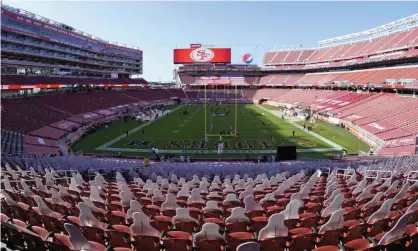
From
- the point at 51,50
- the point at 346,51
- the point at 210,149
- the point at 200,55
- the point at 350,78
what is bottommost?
the point at 210,149

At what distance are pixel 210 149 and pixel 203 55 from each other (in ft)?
205

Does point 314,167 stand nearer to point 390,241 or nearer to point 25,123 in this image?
point 390,241

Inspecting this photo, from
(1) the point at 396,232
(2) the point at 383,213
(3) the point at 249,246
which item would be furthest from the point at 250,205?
(3) the point at 249,246

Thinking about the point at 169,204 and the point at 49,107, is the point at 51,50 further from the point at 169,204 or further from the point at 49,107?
the point at 169,204

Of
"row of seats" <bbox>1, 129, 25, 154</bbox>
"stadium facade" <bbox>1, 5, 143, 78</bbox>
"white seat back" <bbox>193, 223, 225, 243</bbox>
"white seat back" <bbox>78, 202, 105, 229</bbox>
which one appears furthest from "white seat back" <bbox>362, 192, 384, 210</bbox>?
"stadium facade" <bbox>1, 5, 143, 78</bbox>

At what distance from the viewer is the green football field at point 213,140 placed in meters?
31.4

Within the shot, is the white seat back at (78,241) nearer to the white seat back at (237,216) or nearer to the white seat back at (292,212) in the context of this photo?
the white seat back at (237,216)

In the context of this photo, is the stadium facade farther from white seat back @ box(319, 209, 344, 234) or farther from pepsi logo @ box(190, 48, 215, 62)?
white seat back @ box(319, 209, 344, 234)

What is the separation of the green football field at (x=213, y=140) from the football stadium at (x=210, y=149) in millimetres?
252

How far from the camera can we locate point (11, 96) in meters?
45.2

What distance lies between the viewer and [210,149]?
106 ft

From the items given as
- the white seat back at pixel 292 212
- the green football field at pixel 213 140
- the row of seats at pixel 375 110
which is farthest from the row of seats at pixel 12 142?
the row of seats at pixel 375 110

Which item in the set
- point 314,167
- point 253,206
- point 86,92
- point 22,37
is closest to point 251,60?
point 86,92

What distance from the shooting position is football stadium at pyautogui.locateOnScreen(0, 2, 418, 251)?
6457 millimetres
